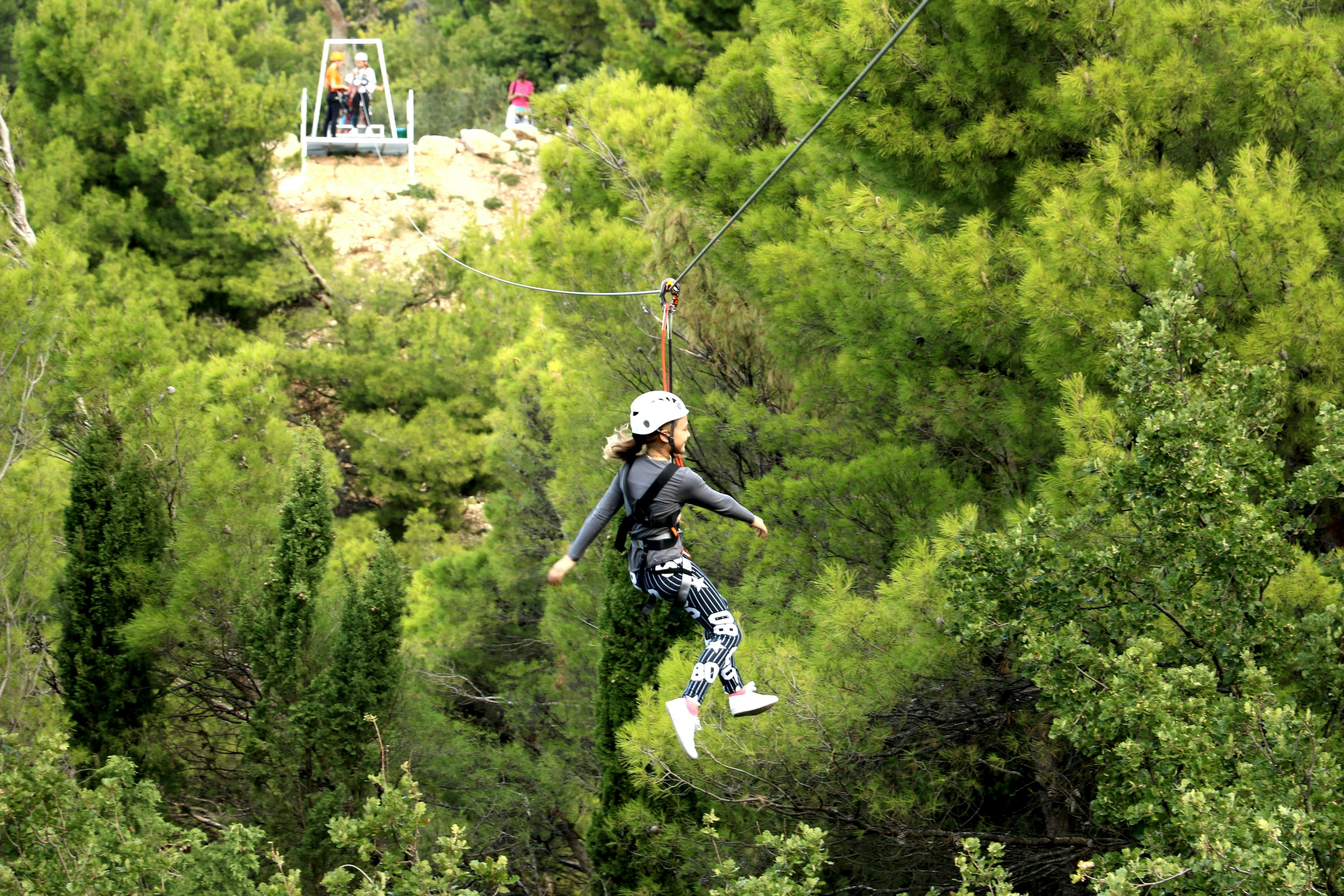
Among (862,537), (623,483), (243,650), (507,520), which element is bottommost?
(507,520)

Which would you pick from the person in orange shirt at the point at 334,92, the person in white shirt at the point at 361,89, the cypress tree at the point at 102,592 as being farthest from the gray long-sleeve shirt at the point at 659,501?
the person in orange shirt at the point at 334,92

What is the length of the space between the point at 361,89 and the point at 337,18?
24.0 feet

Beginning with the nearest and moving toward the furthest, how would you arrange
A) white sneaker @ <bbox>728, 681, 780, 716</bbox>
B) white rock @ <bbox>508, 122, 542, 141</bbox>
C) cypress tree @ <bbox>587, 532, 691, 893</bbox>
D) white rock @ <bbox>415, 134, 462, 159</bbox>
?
white sneaker @ <bbox>728, 681, 780, 716</bbox>, cypress tree @ <bbox>587, 532, 691, 893</bbox>, white rock @ <bbox>415, 134, 462, 159</bbox>, white rock @ <bbox>508, 122, 542, 141</bbox>

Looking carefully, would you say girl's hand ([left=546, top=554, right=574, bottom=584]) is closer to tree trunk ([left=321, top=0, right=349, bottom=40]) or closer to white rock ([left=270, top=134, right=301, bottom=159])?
white rock ([left=270, top=134, right=301, bottom=159])

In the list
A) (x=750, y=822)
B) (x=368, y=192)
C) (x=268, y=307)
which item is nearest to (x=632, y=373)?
(x=750, y=822)

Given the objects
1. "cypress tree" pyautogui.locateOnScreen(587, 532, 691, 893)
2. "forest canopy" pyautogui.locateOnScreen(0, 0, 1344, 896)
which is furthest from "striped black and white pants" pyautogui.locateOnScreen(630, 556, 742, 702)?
"cypress tree" pyautogui.locateOnScreen(587, 532, 691, 893)

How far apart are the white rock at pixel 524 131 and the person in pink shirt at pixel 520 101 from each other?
0.04 m

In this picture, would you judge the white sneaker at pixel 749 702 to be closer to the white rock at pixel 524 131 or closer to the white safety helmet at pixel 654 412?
the white safety helmet at pixel 654 412

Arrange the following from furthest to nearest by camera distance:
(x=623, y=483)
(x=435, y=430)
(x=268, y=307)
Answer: (x=268, y=307), (x=435, y=430), (x=623, y=483)

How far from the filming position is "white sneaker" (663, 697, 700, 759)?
5258 millimetres

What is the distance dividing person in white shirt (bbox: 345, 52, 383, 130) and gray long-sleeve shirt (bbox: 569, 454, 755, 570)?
→ 22.8m

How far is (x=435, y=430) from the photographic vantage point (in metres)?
20.8

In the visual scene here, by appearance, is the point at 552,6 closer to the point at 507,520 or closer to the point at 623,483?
the point at 507,520

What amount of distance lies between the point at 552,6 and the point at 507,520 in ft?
42.1
